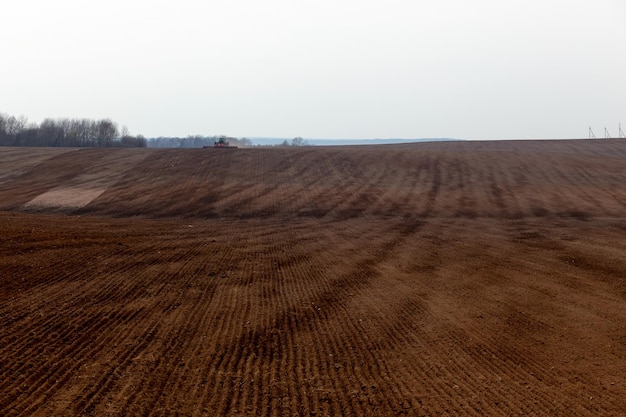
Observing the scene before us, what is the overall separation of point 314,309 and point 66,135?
106967mm

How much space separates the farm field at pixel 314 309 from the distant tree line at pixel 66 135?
243ft

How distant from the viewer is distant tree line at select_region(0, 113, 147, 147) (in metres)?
95.1

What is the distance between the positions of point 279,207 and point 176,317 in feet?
62.4

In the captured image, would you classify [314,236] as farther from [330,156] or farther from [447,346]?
[330,156]

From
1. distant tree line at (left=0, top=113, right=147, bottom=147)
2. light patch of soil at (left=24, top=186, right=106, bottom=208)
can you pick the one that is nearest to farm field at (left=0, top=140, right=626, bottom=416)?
light patch of soil at (left=24, top=186, right=106, bottom=208)

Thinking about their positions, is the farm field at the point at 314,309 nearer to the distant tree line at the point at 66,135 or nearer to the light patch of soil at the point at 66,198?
the light patch of soil at the point at 66,198

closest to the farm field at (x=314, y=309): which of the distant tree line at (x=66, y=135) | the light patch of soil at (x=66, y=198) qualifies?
the light patch of soil at (x=66, y=198)

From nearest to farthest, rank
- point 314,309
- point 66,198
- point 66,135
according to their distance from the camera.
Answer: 1. point 314,309
2. point 66,198
3. point 66,135

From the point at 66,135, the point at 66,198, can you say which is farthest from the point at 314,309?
the point at 66,135

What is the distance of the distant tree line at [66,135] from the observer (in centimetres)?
9506

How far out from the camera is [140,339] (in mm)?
9742

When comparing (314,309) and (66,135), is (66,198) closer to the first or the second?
(314,309)

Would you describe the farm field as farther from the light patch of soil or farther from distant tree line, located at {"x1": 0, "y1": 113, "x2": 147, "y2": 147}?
distant tree line, located at {"x1": 0, "y1": 113, "x2": 147, "y2": 147}

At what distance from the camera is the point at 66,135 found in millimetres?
104625
